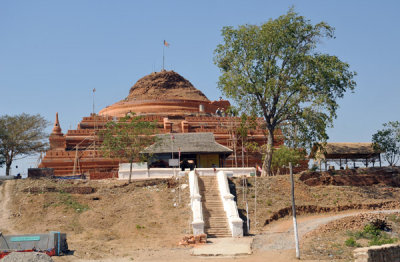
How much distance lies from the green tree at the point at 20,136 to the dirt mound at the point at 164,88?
19047 millimetres

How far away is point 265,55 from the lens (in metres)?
33.2

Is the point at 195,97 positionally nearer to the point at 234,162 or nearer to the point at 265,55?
the point at 234,162

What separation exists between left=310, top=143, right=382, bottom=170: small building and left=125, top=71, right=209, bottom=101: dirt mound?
22.6 meters

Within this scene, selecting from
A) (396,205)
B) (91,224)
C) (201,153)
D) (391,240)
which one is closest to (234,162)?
(201,153)

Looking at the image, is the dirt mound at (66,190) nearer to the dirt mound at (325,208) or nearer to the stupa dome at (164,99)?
the dirt mound at (325,208)

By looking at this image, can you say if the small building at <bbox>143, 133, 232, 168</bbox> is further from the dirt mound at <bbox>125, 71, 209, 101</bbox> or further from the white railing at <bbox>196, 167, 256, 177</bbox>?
the dirt mound at <bbox>125, 71, 209, 101</bbox>

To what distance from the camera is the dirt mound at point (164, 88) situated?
61.7 meters

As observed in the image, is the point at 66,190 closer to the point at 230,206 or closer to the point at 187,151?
the point at 187,151

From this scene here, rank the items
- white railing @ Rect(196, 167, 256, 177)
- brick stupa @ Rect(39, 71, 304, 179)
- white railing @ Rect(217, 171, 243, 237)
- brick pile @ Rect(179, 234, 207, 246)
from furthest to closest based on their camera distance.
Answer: brick stupa @ Rect(39, 71, 304, 179) < white railing @ Rect(196, 167, 256, 177) < white railing @ Rect(217, 171, 243, 237) < brick pile @ Rect(179, 234, 207, 246)

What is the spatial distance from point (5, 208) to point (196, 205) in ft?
36.0

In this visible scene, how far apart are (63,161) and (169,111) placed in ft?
51.0

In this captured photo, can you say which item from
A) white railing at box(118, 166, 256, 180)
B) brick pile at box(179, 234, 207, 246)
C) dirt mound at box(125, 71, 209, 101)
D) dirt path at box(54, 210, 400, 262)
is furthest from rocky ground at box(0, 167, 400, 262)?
dirt mound at box(125, 71, 209, 101)

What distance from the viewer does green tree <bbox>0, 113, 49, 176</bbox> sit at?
39719 mm

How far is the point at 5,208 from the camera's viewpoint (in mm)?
28578
